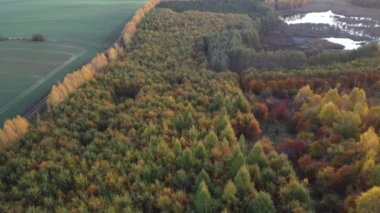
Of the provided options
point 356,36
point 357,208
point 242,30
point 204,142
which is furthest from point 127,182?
point 356,36

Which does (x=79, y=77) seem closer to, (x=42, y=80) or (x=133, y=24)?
(x=42, y=80)

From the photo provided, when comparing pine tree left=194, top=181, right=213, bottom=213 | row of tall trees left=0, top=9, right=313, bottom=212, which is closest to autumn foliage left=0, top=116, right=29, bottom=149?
row of tall trees left=0, top=9, right=313, bottom=212

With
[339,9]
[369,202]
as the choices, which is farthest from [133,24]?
[369,202]

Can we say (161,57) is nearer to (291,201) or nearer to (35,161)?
(35,161)

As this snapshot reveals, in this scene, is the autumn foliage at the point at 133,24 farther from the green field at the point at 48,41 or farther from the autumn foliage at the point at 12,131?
the autumn foliage at the point at 12,131

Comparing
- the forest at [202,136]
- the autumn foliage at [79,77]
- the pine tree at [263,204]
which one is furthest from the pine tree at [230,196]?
the autumn foliage at [79,77]
